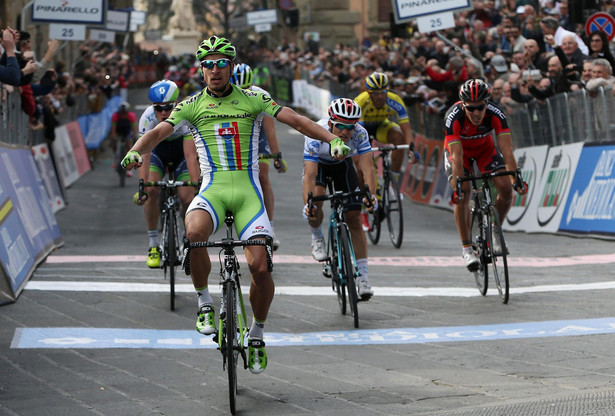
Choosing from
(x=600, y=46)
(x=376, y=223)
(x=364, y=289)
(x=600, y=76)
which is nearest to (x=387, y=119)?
(x=376, y=223)

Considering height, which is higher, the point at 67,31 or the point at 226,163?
the point at 67,31

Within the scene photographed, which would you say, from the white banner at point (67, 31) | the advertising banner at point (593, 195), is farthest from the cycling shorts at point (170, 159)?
the white banner at point (67, 31)

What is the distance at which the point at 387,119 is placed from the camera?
55.0 feet

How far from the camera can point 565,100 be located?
698 inches

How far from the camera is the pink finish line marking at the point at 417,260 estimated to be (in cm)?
1476

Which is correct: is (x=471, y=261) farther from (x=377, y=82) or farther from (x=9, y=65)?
(x=9, y=65)

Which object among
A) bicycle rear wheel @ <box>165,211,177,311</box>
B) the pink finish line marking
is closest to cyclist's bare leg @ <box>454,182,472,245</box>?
the pink finish line marking

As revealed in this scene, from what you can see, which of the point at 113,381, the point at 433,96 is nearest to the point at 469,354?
the point at 113,381

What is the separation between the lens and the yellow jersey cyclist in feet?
→ 53.0

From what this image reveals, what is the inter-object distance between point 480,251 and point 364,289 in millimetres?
1597

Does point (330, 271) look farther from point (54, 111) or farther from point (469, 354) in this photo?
point (54, 111)

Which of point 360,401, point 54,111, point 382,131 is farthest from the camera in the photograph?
point 54,111

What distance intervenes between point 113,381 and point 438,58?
17.8 m

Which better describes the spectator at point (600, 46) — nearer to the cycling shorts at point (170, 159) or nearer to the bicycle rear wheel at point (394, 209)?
the bicycle rear wheel at point (394, 209)
